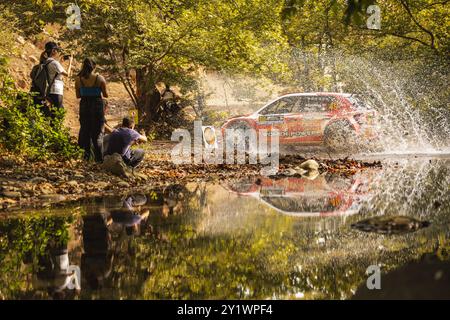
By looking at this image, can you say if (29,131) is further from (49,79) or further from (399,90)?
(399,90)

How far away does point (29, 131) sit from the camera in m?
13.8

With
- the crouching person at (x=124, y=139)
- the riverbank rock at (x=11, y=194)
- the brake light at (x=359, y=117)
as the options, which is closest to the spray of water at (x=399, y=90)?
the brake light at (x=359, y=117)

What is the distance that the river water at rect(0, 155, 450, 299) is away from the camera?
535 centimetres

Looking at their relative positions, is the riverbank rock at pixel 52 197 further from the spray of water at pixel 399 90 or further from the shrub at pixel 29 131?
the spray of water at pixel 399 90

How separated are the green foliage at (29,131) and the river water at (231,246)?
3513 millimetres

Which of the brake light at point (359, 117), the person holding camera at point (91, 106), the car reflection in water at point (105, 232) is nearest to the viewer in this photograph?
the car reflection in water at point (105, 232)

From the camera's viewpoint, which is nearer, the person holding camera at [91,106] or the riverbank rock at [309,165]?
the person holding camera at [91,106]

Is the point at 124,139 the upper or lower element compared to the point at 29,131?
lower

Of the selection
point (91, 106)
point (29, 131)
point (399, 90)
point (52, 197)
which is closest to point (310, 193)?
point (52, 197)

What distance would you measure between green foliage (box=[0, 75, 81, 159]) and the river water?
11.5ft

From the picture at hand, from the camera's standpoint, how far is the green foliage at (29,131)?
44.9 feet

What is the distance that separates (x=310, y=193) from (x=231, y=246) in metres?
4.56

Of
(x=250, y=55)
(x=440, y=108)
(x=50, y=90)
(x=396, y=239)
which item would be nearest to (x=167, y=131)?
(x=250, y=55)
